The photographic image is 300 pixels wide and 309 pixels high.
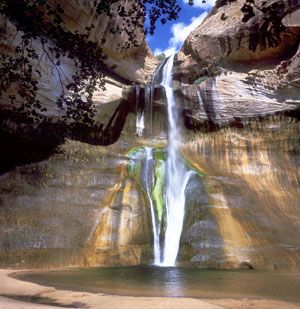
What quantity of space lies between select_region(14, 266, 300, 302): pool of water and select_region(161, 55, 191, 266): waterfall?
221 centimetres


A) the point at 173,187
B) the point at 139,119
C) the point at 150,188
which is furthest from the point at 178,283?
the point at 139,119

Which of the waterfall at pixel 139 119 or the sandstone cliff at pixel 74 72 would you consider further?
the waterfall at pixel 139 119

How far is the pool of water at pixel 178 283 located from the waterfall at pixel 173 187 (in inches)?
87.0

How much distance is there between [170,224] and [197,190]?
217cm

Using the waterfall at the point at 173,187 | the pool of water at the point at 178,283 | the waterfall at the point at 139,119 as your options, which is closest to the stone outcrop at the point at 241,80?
the waterfall at the point at 173,187

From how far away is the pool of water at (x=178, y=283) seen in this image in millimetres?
9477

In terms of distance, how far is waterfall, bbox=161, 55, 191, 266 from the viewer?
17.3 metres

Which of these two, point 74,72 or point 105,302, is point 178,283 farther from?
point 74,72

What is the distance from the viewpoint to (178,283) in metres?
11.3

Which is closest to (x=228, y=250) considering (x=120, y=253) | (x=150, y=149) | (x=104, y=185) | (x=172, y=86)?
(x=120, y=253)

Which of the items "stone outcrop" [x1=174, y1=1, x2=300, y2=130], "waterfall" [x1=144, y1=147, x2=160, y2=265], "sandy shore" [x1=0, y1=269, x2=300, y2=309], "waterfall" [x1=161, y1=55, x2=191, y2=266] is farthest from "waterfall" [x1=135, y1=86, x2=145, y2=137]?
"sandy shore" [x1=0, y1=269, x2=300, y2=309]

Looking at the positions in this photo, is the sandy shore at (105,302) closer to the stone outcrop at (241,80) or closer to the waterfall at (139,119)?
the waterfall at (139,119)

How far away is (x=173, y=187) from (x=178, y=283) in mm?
9386

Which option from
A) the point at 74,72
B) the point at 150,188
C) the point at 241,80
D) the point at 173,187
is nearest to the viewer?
the point at 150,188
